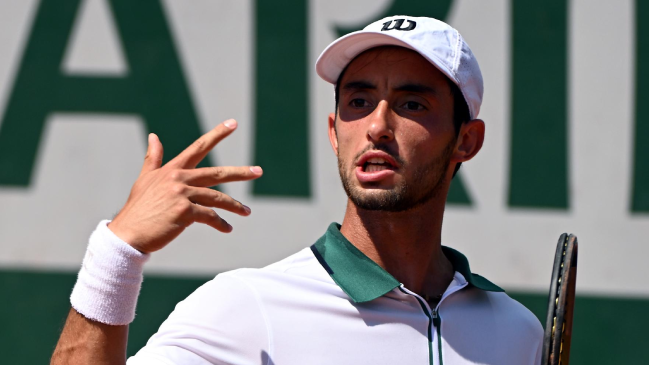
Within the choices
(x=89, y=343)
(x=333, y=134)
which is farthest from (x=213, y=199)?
(x=333, y=134)

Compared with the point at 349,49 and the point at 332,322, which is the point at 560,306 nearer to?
the point at 332,322

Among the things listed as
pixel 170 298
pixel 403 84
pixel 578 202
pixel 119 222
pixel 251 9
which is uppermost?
pixel 251 9

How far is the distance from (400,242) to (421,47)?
0.52 meters

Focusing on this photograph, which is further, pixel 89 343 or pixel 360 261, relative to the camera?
pixel 360 261

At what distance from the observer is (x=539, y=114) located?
14.9ft

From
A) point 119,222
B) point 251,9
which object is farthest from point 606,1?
point 119,222

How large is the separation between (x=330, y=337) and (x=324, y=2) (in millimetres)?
2960

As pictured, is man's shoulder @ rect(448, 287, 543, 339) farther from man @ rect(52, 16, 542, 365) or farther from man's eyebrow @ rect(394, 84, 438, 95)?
man's eyebrow @ rect(394, 84, 438, 95)

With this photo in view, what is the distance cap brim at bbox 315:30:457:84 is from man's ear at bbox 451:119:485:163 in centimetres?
20

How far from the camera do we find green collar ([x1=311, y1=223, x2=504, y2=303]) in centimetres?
208

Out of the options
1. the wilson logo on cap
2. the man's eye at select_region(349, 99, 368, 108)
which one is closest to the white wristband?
the man's eye at select_region(349, 99, 368, 108)

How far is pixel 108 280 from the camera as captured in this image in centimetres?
167

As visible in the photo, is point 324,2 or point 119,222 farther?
point 324,2

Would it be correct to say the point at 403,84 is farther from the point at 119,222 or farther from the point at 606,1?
the point at 606,1
